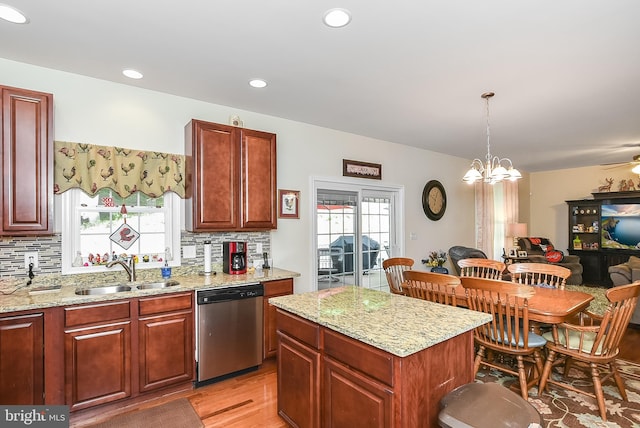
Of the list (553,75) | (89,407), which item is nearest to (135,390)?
(89,407)

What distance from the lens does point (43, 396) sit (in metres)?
2.22

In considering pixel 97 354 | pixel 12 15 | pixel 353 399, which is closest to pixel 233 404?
pixel 97 354

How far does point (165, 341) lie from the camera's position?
266 cm

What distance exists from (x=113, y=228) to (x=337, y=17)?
8.68 ft

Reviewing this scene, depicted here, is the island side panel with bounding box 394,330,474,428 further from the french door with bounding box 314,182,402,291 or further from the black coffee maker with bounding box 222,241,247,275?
the french door with bounding box 314,182,402,291

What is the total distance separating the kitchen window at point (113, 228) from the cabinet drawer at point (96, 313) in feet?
2.07

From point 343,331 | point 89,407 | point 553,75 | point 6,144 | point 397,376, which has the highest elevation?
point 553,75

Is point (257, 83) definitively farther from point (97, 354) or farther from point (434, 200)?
point (434, 200)

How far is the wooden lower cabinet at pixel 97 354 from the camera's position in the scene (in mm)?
2309

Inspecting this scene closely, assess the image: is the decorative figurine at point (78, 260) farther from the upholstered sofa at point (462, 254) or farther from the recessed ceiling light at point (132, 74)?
the upholstered sofa at point (462, 254)

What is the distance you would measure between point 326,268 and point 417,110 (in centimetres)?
233

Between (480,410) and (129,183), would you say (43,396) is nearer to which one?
(129,183)

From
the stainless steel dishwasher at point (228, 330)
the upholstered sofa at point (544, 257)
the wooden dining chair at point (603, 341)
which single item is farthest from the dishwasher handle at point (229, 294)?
the upholstered sofa at point (544, 257)

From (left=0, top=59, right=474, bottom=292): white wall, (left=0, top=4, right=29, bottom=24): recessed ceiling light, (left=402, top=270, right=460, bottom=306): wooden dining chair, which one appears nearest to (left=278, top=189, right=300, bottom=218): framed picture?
(left=0, top=59, right=474, bottom=292): white wall
